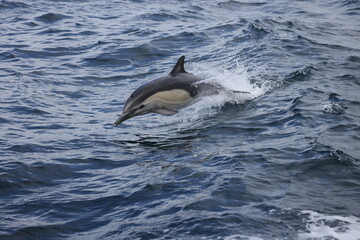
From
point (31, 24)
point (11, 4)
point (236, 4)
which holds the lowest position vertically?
point (31, 24)

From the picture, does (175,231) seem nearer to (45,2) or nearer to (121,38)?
(121,38)

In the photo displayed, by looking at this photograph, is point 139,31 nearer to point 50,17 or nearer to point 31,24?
point 50,17

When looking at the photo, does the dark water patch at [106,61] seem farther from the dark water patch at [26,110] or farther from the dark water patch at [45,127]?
the dark water patch at [45,127]

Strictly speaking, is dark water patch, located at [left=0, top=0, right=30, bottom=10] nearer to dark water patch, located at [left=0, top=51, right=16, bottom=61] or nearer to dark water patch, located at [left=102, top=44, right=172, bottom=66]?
dark water patch, located at [left=0, top=51, right=16, bottom=61]

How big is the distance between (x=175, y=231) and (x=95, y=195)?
192 centimetres

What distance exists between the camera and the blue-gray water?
333 inches

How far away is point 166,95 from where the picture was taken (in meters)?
12.3

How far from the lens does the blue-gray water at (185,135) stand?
27.8 feet

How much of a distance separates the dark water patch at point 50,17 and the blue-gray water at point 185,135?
56 cm

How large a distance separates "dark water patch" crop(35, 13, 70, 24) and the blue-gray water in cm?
56

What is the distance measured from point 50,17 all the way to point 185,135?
1323 cm

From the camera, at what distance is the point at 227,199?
8906 millimetres

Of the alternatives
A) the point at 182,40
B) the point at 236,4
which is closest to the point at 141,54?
the point at 182,40

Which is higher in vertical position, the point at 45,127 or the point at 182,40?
the point at 182,40
